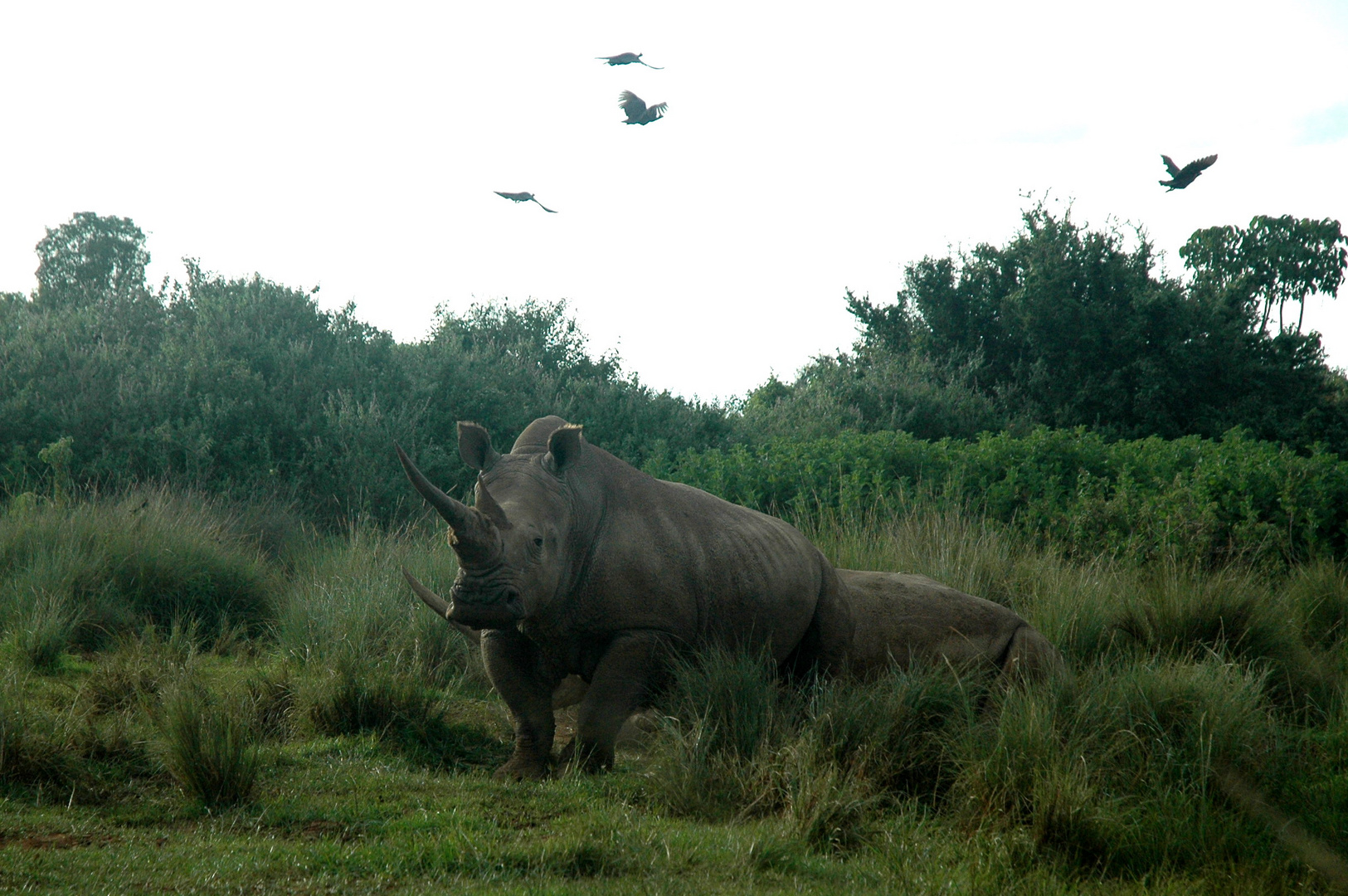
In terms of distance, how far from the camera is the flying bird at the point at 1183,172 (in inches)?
434

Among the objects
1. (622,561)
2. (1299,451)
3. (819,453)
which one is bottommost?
(622,561)

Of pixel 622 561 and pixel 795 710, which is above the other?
pixel 622 561

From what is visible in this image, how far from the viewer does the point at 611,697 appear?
199 inches

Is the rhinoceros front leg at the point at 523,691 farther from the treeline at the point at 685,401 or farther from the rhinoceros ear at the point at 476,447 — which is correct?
the treeline at the point at 685,401

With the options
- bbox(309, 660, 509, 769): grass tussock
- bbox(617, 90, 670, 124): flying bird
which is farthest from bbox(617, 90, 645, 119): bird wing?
bbox(309, 660, 509, 769): grass tussock

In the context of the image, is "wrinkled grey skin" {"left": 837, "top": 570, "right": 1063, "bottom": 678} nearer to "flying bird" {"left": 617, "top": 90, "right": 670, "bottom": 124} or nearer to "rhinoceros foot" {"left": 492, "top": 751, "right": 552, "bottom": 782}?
"rhinoceros foot" {"left": 492, "top": 751, "right": 552, "bottom": 782}

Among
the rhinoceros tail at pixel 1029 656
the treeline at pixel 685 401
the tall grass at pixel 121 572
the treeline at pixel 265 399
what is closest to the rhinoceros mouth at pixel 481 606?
the rhinoceros tail at pixel 1029 656

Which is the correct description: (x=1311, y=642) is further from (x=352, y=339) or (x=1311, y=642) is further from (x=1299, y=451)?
(x=1299, y=451)

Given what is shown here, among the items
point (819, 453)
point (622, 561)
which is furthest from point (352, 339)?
point (622, 561)

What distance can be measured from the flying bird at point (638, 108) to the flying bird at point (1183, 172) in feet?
17.2

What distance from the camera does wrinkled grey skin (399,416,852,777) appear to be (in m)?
4.81

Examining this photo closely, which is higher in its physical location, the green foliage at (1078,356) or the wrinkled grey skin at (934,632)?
the green foliage at (1078,356)

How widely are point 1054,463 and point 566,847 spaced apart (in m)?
9.00

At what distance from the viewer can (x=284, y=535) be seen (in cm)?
1091
